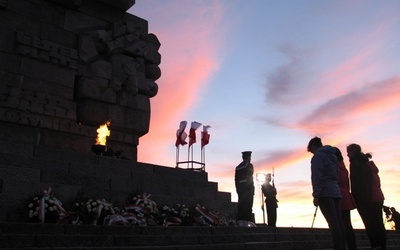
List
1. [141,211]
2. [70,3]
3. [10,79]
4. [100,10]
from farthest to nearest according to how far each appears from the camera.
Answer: [100,10] → [70,3] → [10,79] → [141,211]

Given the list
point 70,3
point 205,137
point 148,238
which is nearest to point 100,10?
point 70,3

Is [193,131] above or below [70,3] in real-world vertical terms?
below

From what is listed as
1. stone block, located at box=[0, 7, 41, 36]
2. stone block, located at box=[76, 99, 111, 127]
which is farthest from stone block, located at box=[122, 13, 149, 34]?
stone block, located at box=[0, 7, 41, 36]

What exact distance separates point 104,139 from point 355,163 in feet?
24.8

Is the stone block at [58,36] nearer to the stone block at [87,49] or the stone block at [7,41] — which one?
the stone block at [87,49]

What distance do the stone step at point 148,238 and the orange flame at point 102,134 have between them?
18.3 feet

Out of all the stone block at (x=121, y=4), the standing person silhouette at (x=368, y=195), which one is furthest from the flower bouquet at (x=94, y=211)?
the stone block at (x=121, y=4)

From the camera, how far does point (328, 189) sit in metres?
6.33

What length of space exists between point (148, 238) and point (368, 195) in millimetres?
3878

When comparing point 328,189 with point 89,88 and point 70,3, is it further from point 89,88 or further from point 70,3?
point 70,3

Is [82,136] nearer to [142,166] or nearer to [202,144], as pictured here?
[142,166]

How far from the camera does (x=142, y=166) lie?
1162 centimetres

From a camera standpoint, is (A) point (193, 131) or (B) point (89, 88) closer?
(B) point (89, 88)

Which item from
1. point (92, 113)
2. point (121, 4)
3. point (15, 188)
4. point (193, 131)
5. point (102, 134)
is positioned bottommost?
point (15, 188)
